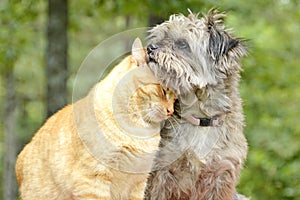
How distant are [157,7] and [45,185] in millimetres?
3750

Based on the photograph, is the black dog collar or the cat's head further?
the black dog collar

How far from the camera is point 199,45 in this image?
208 inches

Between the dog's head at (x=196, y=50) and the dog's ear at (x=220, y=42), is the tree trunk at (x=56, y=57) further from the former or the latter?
the dog's ear at (x=220, y=42)

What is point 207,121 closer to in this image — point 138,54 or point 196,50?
point 196,50

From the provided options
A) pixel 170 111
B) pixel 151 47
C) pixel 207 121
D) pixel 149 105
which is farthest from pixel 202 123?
pixel 151 47

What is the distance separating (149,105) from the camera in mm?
5082

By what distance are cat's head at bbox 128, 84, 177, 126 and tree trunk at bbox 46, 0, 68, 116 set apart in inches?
158

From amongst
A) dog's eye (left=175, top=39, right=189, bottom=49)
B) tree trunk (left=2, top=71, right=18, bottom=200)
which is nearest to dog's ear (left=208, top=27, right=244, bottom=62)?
dog's eye (left=175, top=39, right=189, bottom=49)

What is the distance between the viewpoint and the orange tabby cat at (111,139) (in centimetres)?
487

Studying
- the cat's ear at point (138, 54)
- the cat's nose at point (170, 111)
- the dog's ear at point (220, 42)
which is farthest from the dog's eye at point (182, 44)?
the cat's nose at point (170, 111)

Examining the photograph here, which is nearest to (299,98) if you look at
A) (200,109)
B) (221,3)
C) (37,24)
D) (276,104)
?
(276,104)

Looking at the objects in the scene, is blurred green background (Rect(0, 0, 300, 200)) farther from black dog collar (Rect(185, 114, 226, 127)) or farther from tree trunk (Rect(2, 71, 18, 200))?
black dog collar (Rect(185, 114, 226, 127))

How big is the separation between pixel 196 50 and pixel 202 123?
52 cm

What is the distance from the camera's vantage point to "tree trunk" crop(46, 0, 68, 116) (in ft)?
29.6
